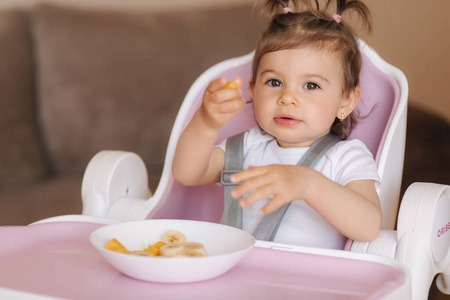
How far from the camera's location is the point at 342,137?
1.07m

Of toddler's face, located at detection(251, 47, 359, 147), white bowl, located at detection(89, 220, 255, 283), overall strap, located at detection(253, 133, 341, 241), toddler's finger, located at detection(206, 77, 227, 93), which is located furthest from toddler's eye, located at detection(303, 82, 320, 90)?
white bowl, located at detection(89, 220, 255, 283)

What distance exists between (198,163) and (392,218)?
1.24 feet

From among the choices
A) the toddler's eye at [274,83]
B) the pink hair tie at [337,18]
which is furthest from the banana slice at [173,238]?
the pink hair tie at [337,18]

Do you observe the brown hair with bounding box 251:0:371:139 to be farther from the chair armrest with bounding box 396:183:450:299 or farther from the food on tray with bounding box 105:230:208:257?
the food on tray with bounding box 105:230:208:257

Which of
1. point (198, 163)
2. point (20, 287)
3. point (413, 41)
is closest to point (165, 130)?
point (413, 41)

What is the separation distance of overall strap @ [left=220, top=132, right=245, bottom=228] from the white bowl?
213 millimetres

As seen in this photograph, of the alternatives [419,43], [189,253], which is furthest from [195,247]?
[419,43]

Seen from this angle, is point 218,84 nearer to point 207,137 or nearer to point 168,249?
point 207,137

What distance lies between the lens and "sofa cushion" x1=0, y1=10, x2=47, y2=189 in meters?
1.88

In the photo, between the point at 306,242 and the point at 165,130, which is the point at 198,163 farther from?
the point at 165,130

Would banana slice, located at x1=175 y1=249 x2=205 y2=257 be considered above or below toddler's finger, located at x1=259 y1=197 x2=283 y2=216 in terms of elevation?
below

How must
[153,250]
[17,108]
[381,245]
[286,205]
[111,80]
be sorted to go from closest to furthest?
1. [153,250]
2. [381,245]
3. [286,205]
4. [17,108]
5. [111,80]

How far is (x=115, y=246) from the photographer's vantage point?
0.68 m

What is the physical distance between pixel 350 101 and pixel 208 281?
0.51m
